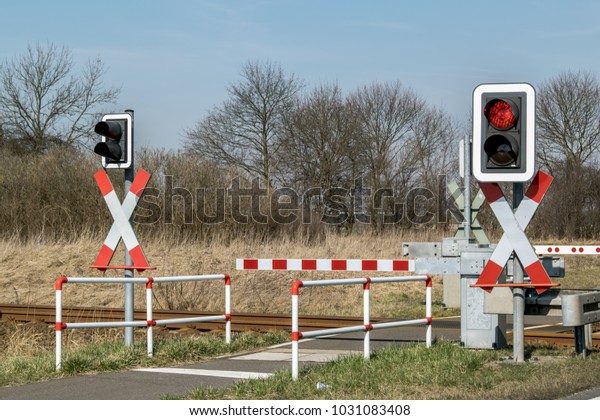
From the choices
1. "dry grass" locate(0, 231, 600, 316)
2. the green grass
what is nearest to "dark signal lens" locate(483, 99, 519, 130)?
the green grass

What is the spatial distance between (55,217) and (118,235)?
2192 centimetres

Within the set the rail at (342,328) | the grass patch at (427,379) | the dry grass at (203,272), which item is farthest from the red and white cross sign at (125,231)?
the dry grass at (203,272)

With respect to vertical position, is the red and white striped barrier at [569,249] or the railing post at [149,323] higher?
the red and white striped barrier at [569,249]

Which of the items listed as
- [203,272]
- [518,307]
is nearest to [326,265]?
[518,307]

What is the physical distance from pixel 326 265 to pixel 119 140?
163 inches

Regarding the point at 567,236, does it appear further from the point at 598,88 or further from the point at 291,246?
the point at 291,246

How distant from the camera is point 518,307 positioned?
11422 millimetres

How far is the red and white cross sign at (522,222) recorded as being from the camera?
11281mm

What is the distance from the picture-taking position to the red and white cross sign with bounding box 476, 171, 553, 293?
11281mm

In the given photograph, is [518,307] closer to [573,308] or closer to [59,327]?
[573,308]

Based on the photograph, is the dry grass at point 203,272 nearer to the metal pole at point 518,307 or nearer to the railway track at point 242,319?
the railway track at point 242,319

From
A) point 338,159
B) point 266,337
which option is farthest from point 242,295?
point 338,159

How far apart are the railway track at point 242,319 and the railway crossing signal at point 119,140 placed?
457 centimetres

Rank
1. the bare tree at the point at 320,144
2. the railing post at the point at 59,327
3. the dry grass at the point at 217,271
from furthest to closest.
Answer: the bare tree at the point at 320,144 < the dry grass at the point at 217,271 < the railing post at the point at 59,327
